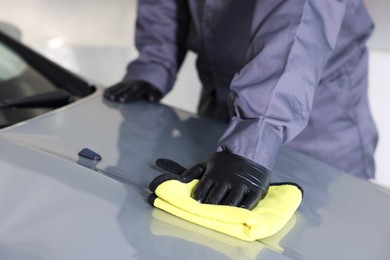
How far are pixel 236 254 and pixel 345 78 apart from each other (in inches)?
20.9

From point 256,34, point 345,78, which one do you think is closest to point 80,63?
point 345,78

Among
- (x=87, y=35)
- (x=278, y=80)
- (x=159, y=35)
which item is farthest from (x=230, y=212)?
(x=87, y=35)

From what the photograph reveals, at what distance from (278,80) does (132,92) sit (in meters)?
0.38

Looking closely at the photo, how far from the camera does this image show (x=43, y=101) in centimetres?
93

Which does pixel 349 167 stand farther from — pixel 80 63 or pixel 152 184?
pixel 80 63

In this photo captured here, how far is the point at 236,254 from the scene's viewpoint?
2.01 ft

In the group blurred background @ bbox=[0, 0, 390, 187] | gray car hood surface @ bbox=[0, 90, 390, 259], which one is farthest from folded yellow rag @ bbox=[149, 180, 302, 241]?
blurred background @ bbox=[0, 0, 390, 187]

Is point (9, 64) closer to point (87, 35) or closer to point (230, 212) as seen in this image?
point (230, 212)

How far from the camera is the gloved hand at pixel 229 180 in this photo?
67cm

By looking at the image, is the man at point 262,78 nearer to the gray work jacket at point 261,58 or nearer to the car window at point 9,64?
the gray work jacket at point 261,58

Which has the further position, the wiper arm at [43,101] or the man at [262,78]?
the wiper arm at [43,101]

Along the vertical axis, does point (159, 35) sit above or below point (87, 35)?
→ above

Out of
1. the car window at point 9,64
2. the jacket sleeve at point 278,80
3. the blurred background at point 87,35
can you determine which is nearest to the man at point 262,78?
the jacket sleeve at point 278,80

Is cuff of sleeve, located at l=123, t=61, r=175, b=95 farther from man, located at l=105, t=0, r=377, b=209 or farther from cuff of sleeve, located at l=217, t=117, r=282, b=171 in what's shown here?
cuff of sleeve, located at l=217, t=117, r=282, b=171
